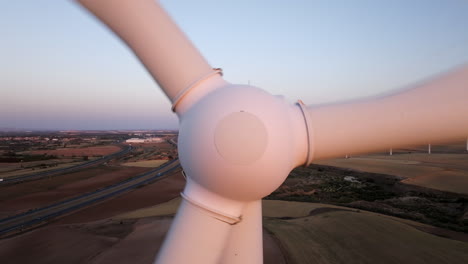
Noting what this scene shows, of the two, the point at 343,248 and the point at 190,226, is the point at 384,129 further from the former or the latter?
the point at 343,248

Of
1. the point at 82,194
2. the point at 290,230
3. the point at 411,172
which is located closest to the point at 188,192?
the point at 290,230

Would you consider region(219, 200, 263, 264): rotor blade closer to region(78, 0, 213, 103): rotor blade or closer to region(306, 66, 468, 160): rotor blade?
region(306, 66, 468, 160): rotor blade

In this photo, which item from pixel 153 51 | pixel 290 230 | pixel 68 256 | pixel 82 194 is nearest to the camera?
pixel 153 51

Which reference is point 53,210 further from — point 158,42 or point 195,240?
point 158,42

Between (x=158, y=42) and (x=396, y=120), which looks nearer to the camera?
(x=396, y=120)

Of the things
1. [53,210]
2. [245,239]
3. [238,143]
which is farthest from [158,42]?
[53,210]

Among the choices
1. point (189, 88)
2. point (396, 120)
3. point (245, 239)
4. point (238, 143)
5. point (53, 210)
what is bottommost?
point (53, 210)

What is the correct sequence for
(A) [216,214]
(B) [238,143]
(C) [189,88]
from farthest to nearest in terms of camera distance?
(C) [189,88], (A) [216,214], (B) [238,143]

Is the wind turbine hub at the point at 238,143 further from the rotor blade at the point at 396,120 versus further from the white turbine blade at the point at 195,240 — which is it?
the rotor blade at the point at 396,120
